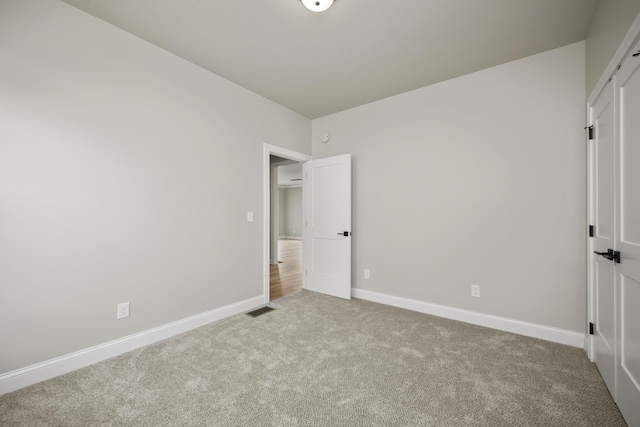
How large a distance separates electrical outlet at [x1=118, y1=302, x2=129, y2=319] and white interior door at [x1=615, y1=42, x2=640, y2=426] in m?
3.46

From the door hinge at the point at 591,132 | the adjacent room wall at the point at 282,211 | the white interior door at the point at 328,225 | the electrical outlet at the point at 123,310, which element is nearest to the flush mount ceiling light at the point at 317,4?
the white interior door at the point at 328,225

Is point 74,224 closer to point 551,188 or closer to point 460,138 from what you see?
point 460,138

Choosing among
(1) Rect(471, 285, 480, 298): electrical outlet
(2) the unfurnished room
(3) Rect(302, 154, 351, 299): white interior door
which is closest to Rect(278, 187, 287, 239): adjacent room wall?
(3) Rect(302, 154, 351, 299): white interior door

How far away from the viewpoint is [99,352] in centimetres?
215

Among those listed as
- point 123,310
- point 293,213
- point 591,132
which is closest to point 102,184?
point 123,310

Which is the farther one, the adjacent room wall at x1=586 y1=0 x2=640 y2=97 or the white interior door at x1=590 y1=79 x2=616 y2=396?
the white interior door at x1=590 y1=79 x2=616 y2=396

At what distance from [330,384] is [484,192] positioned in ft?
8.00

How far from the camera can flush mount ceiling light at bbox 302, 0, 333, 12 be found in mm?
1919

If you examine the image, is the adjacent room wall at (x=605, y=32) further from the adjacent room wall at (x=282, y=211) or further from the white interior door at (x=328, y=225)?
the adjacent room wall at (x=282, y=211)

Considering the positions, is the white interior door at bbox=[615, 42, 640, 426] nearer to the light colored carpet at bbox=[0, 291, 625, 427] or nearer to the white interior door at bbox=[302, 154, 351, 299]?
the light colored carpet at bbox=[0, 291, 625, 427]

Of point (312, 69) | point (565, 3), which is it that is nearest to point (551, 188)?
point (565, 3)

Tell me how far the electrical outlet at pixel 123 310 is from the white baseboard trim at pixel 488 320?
275 centimetres

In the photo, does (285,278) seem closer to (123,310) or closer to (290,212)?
(123,310)

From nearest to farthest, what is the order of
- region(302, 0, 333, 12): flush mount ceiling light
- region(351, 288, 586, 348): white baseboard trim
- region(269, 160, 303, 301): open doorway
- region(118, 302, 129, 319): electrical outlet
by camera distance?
region(302, 0, 333, 12): flush mount ceiling light
region(118, 302, 129, 319): electrical outlet
region(351, 288, 586, 348): white baseboard trim
region(269, 160, 303, 301): open doorway
